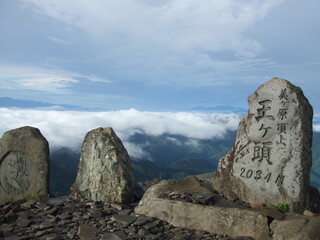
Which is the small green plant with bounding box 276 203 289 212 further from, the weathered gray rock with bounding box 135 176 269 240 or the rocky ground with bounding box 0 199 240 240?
the rocky ground with bounding box 0 199 240 240

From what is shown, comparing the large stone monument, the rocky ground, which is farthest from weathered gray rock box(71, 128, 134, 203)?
the large stone monument

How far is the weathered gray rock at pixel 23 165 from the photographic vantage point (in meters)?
15.0

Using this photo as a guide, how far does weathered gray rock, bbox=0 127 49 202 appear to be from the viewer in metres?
15.0

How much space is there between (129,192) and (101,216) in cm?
195

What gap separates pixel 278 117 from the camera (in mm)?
12164

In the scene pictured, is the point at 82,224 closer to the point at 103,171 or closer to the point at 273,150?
the point at 103,171

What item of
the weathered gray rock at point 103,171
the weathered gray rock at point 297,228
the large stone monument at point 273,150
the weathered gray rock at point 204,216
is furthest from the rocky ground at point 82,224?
the large stone monument at point 273,150

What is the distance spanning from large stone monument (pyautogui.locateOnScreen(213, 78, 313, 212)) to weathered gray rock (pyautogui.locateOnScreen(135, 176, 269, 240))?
5.95 ft

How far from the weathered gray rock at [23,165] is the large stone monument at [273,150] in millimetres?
7358

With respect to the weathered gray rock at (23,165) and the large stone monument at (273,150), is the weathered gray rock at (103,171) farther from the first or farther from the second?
the large stone monument at (273,150)

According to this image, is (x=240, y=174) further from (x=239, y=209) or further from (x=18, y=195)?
(x=18, y=195)

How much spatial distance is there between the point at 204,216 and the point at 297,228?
8.57ft

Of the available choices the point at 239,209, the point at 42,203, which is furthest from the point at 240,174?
the point at 42,203

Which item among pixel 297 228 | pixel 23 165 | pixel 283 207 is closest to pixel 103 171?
pixel 23 165
